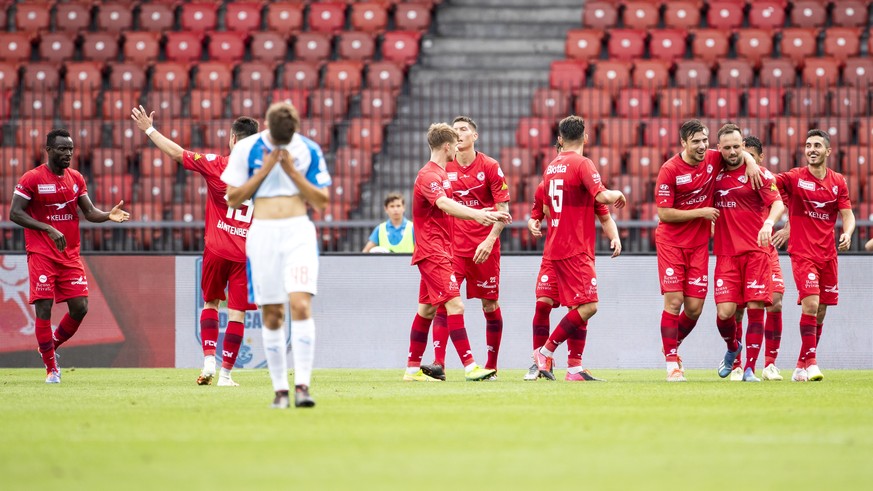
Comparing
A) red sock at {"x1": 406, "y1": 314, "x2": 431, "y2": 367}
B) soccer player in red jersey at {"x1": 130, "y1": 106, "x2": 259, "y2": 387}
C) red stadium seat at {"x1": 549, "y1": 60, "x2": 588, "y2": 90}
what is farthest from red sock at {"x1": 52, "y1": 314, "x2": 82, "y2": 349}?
red stadium seat at {"x1": 549, "y1": 60, "x2": 588, "y2": 90}

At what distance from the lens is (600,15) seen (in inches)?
859

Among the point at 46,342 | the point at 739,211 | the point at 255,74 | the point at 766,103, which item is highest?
the point at 255,74

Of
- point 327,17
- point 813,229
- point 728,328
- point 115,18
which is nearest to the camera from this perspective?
point 728,328

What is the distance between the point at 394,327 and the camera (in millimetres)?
14711

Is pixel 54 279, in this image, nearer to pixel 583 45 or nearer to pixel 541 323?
pixel 541 323

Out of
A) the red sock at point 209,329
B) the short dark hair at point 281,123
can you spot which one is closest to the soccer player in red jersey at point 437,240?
the red sock at point 209,329

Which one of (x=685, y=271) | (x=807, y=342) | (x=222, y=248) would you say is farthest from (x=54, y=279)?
(x=807, y=342)

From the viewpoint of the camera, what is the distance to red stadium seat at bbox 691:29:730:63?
20484 mm

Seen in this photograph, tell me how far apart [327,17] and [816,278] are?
41.6 feet

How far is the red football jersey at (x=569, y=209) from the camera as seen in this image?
1063cm

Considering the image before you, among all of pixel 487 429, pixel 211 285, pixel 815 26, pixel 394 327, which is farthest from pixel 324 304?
pixel 815 26

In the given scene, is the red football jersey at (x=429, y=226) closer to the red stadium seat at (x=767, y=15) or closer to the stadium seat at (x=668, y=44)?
the stadium seat at (x=668, y=44)

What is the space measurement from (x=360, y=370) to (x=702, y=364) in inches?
156

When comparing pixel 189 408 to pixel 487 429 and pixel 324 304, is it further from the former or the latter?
pixel 324 304
